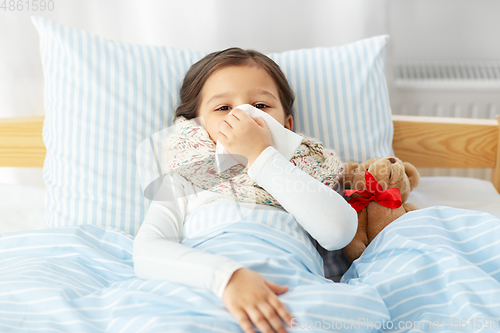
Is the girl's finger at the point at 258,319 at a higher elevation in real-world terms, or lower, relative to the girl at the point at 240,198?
lower

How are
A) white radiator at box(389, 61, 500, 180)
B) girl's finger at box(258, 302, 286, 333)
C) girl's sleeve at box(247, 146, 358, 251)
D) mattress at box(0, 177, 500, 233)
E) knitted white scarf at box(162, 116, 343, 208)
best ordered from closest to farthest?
1. girl's finger at box(258, 302, 286, 333)
2. girl's sleeve at box(247, 146, 358, 251)
3. knitted white scarf at box(162, 116, 343, 208)
4. mattress at box(0, 177, 500, 233)
5. white radiator at box(389, 61, 500, 180)

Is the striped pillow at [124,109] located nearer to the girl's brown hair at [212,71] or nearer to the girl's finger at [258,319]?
the girl's brown hair at [212,71]

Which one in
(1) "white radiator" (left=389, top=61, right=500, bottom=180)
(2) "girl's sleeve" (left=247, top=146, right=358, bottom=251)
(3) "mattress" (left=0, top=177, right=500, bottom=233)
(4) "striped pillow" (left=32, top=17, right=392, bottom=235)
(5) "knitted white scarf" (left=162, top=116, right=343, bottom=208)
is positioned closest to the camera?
(2) "girl's sleeve" (left=247, top=146, right=358, bottom=251)

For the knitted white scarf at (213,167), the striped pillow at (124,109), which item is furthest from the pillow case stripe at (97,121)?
the knitted white scarf at (213,167)

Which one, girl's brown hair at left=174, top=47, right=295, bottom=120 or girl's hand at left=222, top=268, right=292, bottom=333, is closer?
girl's hand at left=222, top=268, right=292, bottom=333

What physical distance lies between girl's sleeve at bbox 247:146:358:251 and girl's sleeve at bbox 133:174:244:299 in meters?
0.17

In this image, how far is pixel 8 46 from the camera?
1307mm

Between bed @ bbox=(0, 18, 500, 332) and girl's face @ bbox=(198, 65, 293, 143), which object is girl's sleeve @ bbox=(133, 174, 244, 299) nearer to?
bed @ bbox=(0, 18, 500, 332)

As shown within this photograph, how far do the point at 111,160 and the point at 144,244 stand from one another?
0.30 metres

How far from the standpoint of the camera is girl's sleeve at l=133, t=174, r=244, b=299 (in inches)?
23.2

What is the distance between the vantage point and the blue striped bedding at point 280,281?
0.57 meters

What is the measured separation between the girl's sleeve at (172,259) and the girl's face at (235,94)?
0.20 m

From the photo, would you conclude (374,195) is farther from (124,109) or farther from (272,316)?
(124,109)

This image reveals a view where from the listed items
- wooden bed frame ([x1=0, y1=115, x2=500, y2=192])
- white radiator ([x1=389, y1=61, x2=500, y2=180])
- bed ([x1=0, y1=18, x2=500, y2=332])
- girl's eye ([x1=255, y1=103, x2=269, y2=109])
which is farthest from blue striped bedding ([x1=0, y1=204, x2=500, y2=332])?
white radiator ([x1=389, y1=61, x2=500, y2=180])
